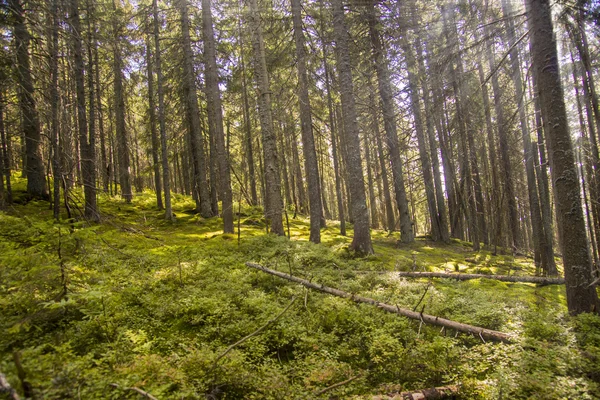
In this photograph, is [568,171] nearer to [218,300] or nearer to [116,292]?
[218,300]

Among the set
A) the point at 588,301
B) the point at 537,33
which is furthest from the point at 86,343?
the point at 537,33

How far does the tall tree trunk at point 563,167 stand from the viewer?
5.16m

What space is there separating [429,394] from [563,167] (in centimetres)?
435

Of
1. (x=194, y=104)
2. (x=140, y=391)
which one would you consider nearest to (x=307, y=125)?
(x=194, y=104)

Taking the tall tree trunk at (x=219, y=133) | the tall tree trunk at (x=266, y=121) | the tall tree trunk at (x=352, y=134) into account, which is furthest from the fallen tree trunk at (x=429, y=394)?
the tall tree trunk at (x=219, y=133)

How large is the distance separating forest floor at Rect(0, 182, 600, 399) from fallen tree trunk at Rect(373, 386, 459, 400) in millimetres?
113

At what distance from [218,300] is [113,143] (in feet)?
74.1

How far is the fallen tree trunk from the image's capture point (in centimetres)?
343

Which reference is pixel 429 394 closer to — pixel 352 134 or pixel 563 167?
pixel 563 167

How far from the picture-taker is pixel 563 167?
5.25 m

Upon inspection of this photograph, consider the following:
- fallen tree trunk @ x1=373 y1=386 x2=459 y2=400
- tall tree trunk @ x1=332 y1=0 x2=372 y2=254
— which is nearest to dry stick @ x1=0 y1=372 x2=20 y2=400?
fallen tree trunk @ x1=373 y1=386 x2=459 y2=400

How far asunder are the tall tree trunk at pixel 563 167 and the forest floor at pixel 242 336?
65cm

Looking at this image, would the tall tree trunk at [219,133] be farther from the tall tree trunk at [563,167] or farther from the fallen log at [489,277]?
the tall tree trunk at [563,167]

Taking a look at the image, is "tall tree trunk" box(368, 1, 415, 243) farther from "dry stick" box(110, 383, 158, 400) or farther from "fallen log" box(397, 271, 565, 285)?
"dry stick" box(110, 383, 158, 400)
